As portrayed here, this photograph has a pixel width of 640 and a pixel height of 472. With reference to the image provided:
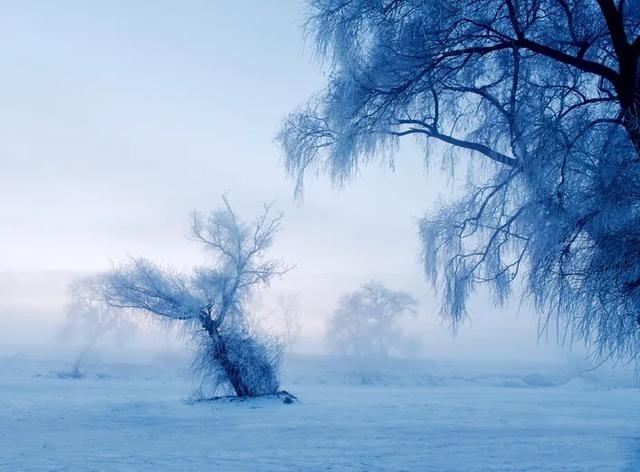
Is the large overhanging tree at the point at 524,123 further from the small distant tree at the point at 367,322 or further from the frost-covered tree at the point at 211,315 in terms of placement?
the small distant tree at the point at 367,322

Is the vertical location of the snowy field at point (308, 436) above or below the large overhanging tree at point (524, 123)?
below

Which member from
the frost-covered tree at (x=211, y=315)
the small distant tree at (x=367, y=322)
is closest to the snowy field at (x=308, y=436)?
the frost-covered tree at (x=211, y=315)

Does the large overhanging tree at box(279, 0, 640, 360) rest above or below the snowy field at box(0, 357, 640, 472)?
above

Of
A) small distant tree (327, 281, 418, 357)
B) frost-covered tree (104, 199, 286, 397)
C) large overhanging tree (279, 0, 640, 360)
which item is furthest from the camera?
small distant tree (327, 281, 418, 357)

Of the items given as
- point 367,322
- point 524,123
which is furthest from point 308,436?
point 367,322

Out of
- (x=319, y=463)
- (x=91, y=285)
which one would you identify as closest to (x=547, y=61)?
(x=319, y=463)

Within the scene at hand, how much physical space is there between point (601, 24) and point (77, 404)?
1381 cm

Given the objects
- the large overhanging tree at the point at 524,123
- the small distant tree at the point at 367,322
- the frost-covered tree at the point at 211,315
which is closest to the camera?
the large overhanging tree at the point at 524,123

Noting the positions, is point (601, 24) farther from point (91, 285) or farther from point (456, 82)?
point (91, 285)

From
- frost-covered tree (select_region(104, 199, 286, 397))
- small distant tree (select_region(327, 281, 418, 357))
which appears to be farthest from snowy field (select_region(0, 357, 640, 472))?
small distant tree (select_region(327, 281, 418, 357))

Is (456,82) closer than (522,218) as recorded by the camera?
No

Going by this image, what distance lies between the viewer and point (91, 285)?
1561 inches

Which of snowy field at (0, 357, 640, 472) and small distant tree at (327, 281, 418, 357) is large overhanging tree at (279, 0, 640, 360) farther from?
small distant tree at (327, 281, 418, 357)

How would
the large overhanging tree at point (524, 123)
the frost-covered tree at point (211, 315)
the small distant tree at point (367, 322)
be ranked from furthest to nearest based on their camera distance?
the small distant tree at point (367, 322)
the frost-covered tree at point (211, 315)
the large overhanging tree at point (524, 123)
